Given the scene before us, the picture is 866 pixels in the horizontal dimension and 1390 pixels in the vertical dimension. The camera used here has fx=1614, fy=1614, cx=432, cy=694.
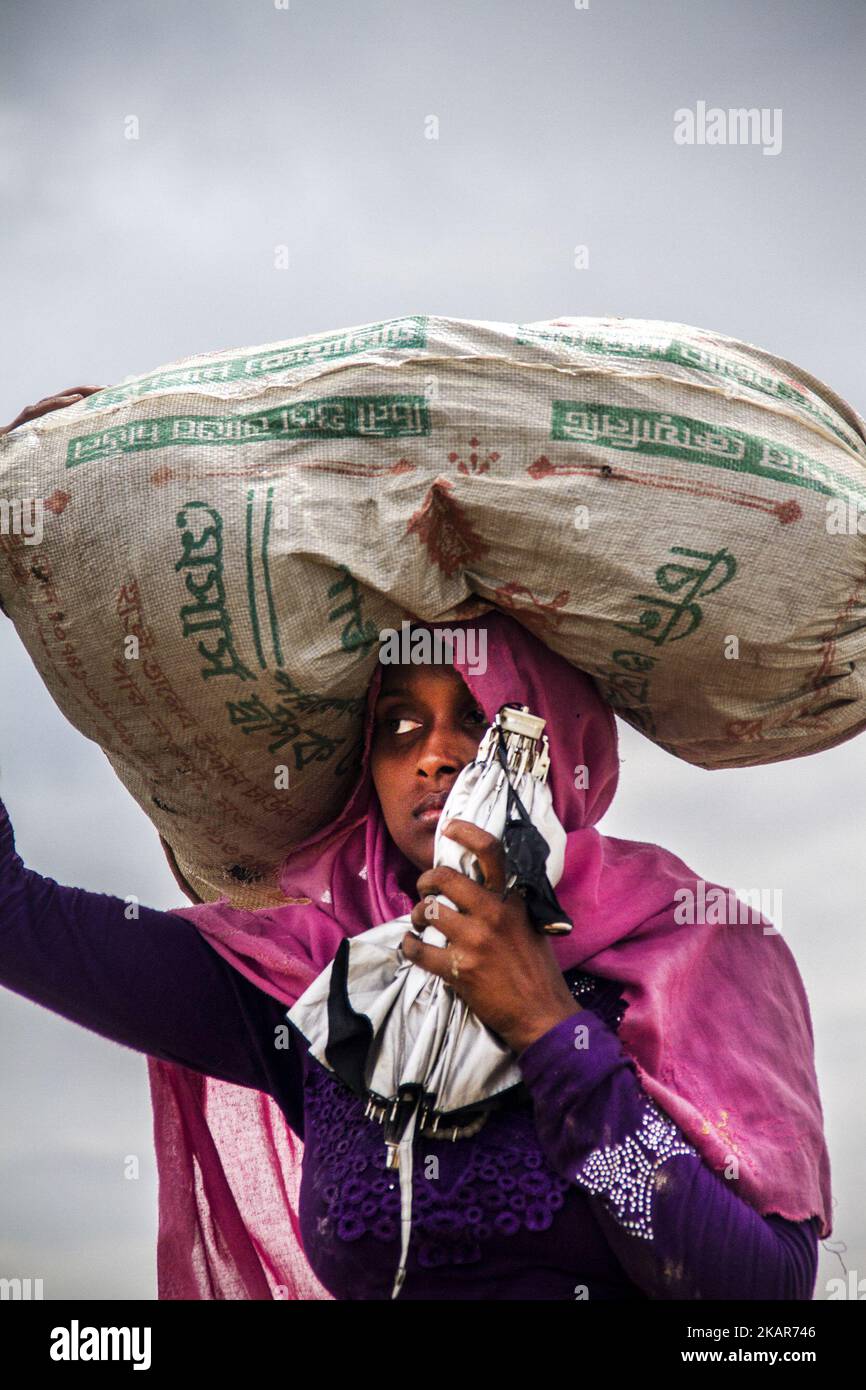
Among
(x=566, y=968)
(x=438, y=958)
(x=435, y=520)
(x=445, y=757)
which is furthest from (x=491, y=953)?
(x=435, y=520)

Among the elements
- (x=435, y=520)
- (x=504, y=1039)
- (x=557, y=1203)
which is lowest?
(x=557, y=1203)

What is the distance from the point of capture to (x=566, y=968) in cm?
236

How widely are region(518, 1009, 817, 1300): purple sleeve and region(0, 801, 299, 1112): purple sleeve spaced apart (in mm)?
655

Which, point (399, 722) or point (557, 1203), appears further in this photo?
point (399, 722)

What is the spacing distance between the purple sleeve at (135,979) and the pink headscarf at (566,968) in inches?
2.9

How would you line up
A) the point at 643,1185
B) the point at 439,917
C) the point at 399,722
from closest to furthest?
1. the point at 643,1185
2. the point at 439,917
3. the point at 399,722

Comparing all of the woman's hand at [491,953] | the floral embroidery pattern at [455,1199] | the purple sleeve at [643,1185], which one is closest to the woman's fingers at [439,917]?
the woman's hand at [491,953]

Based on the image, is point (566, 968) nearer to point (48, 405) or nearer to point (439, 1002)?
point (439, 1002)

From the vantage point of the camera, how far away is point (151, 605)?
227 centimetres

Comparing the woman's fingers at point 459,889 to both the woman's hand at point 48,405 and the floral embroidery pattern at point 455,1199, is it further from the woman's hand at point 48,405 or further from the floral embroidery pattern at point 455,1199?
the woman's hand at point 48,405

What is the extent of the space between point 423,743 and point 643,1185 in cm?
72
